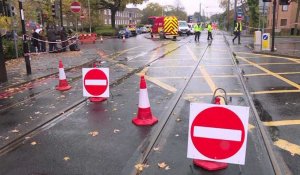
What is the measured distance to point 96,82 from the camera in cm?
847

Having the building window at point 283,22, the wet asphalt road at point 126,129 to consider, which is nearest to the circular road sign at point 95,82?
the wet asphalt road at point 126,129

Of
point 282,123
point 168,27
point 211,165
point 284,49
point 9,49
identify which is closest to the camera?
point 211,165

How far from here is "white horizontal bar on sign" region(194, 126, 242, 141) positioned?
4.23 m

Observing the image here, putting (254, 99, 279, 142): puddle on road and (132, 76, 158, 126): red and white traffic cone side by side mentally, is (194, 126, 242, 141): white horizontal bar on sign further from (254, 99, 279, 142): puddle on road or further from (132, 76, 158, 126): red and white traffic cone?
(132, 76, 158, 126): red and white traffic cone

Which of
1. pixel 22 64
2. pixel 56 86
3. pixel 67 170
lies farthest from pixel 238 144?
pixel 22 64

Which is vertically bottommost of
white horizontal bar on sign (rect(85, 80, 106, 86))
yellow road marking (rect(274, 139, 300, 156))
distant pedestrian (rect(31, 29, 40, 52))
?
yellow road marking (rect(274, 139, 300, 156))

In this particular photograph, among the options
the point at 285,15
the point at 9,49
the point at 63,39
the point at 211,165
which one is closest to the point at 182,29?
the point at 285,15

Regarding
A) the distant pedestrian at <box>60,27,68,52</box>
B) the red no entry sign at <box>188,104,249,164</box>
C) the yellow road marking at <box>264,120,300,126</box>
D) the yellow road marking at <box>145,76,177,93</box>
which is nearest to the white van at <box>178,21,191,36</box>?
the distant pedestrian at <box>60,27,68,52</box>

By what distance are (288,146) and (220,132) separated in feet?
5.38

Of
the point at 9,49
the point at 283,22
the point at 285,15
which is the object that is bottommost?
the point at 9,49

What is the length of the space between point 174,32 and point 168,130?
33.3m

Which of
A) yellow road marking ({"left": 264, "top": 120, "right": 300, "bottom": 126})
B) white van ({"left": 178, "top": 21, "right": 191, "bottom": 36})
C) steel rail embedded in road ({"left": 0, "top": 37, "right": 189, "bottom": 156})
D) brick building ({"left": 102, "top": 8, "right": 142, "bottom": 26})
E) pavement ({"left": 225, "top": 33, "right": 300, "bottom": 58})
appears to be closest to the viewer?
steel rail embedded in road ({"left": 0, "top": 37, "right": 189, "bottom": 156})

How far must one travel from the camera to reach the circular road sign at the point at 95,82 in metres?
8.37

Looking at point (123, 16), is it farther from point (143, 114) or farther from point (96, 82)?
point (143, 114)
